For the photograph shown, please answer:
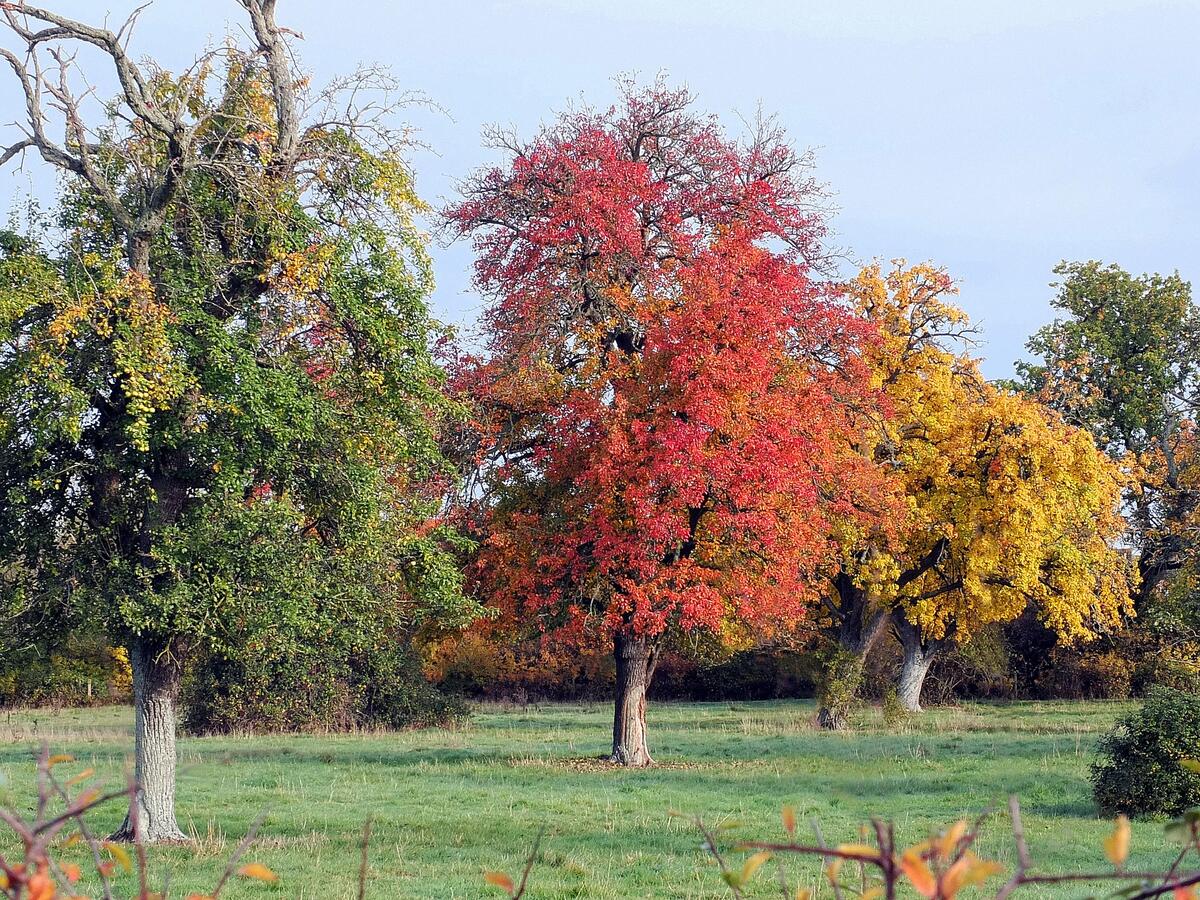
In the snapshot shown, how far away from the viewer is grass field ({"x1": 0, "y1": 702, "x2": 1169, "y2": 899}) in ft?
44.1

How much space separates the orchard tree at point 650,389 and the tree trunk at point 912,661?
13769 mm

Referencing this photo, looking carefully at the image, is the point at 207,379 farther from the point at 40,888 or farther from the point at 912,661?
the point at 912,661

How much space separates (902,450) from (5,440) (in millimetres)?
26560

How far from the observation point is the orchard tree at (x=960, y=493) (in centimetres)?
3528

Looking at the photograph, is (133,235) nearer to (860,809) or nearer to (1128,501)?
(860,809)

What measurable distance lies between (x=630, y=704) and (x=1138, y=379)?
29.0m

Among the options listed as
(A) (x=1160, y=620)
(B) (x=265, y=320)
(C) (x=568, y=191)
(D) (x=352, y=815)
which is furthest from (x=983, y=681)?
(B) (x=265, y=320)

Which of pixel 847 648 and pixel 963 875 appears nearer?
pixel 963 875

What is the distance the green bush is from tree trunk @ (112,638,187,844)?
1280cm

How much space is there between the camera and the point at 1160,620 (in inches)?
1297

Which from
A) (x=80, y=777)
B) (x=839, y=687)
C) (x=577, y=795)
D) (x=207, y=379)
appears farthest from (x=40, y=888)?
(x=839, y=687)

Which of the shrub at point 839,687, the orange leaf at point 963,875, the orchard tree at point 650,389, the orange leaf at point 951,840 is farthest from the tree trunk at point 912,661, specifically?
the orange leaf at point 963,875

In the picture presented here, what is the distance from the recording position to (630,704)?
85.4 feet

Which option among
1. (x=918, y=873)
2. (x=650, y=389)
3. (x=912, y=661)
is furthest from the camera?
(x=912, y=661)
